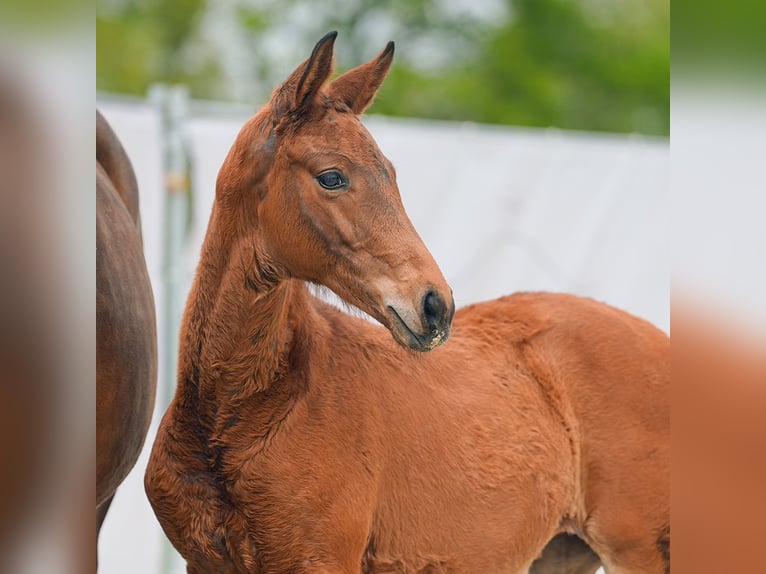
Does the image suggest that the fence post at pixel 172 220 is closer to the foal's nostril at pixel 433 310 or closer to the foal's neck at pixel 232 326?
the foal's neck at pixel 232 326

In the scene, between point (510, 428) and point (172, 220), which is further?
point (172, 220)

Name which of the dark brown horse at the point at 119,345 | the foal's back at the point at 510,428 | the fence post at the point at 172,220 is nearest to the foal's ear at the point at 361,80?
the foal's back at the point at 510,428

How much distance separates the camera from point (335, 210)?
4.75ft

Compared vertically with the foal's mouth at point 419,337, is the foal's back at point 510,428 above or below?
below

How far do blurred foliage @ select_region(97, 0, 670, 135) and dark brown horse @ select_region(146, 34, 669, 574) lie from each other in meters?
5.07

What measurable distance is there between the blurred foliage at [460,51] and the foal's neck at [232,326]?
17.0ft

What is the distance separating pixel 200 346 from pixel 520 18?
26.2 feet

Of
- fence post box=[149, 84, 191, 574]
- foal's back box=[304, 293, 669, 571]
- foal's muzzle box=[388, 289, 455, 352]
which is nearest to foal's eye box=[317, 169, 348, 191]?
foal's muzzle box=[388, 289, 455, 352]

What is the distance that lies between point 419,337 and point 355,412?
306mm

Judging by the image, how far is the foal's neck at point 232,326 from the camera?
1.55 meters

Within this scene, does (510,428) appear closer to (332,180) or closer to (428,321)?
(428,321)

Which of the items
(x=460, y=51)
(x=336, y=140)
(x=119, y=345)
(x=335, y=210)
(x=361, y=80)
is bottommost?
(x=119, y=345)

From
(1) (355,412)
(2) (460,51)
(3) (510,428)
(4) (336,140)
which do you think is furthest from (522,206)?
(2) (460,51)

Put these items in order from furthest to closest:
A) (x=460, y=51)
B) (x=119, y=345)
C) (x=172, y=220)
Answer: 1. (x=460, y=51)
2. (x=172, y=220)
3. (x=119, y=345)
